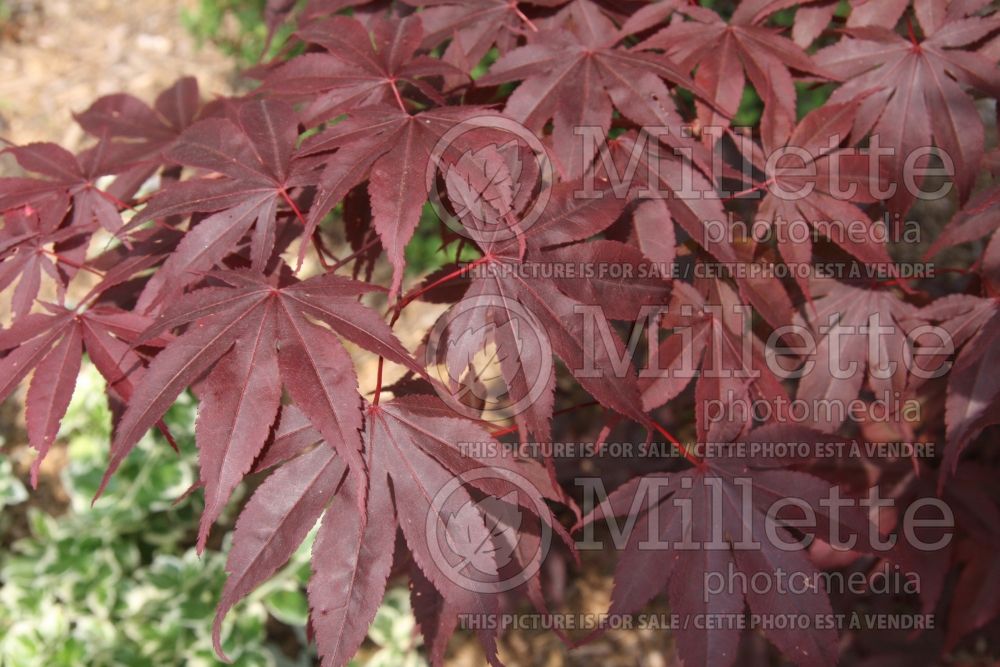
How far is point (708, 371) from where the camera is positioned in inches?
49.0

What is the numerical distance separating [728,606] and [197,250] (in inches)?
35.4

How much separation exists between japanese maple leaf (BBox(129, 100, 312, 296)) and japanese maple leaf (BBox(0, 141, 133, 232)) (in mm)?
220

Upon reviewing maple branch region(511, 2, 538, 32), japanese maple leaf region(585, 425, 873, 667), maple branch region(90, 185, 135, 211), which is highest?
maple branch region(511, 2, 538, 32)

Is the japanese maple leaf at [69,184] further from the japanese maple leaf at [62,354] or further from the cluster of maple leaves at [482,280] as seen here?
the japanese maple leaf at [62,354]

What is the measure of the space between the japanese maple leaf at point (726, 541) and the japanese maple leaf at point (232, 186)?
664 millimetres

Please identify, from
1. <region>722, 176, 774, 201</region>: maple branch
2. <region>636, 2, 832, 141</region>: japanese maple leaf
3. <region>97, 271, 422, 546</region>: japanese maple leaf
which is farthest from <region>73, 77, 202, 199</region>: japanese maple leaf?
<region>722, 176, 774, 201</region>: maple branch

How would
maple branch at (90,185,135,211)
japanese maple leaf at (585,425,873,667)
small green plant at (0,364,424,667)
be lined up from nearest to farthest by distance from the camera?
1. japanese maple leaf at (585,425,873,667)
2. maple branch at (90,185,135,211)
3. small green plant at (0,364,424,667)

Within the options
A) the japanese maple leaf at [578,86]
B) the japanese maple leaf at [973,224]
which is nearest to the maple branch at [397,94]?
the japanese maple leaf at [578,86]

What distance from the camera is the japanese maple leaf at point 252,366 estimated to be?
0.98 m

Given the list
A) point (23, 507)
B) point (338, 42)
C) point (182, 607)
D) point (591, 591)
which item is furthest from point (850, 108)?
point (23, 507)

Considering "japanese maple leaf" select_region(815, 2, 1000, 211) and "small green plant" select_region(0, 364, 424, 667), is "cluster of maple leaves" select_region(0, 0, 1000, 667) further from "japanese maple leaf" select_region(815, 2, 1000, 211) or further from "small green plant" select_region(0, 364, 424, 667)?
"small green plant" select_region(0, 364, 424, 667)

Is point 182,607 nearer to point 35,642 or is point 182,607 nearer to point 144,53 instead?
point 35,642

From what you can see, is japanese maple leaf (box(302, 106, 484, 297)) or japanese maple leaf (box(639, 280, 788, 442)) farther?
japanese maple leaf (box(639, 280, 788, 442))

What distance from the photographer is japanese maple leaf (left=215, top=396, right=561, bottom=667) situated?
40.3 inches
